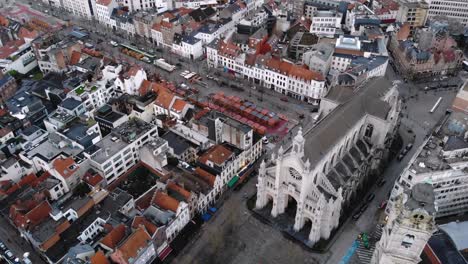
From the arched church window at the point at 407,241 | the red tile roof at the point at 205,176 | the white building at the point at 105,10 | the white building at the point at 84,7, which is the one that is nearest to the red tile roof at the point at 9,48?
the white building at the point at 105,10

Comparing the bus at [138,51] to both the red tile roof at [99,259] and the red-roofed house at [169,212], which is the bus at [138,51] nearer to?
the red-roofed house at [169,212]

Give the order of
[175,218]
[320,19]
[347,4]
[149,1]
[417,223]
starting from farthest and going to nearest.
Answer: [149,1], [347,4], [320,19], [175,218], [417,223]

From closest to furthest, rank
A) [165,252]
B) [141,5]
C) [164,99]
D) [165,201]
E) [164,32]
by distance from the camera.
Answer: [165,252]
[165,201]
[164,99]
[164,32]
[141,5]

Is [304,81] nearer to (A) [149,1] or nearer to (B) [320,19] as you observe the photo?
(B) [320,19]

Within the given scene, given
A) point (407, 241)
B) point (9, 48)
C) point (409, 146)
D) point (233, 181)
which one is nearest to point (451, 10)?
point (409, 146)

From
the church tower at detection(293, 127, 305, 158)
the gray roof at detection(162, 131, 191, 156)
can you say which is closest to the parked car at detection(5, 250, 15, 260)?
the gray roof at detection(162, 131, 191, 156)

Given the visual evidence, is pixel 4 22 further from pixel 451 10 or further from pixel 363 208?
pixel 451 10

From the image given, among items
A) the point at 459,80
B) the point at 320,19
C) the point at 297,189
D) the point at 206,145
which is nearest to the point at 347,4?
the point at 320,19
